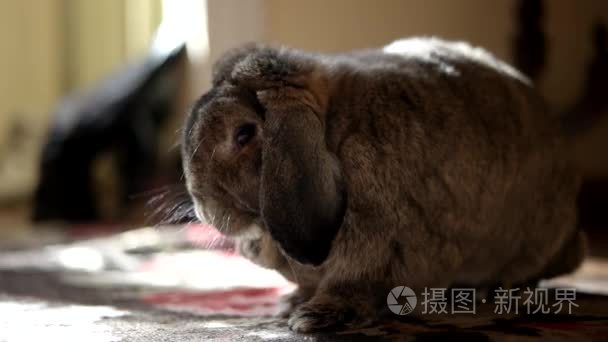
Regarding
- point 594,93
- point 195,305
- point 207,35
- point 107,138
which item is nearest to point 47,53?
point 107,138

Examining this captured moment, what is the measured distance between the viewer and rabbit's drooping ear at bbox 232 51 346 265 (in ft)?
4.24

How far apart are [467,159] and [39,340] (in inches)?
29.9

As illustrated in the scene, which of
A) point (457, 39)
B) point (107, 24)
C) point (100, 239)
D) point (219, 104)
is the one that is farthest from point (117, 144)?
point (219, 104)

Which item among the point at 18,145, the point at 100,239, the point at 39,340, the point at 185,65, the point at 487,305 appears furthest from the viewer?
the point at 18,145

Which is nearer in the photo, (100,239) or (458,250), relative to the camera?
(458,250)

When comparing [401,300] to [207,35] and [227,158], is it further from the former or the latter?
[207,35]

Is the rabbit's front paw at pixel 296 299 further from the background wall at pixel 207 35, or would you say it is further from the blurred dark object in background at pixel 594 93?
the blurred dark object in background at pixel 594 93

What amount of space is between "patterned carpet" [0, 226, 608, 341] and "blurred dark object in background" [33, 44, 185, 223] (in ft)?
3.12

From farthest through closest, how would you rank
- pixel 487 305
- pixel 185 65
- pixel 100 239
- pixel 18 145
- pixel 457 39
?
1. pixel 18 145
2. pixel 185 65
3. pixel 100 239
4. pixel 457 39
5. pixel 487 305

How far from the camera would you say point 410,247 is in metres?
1.41

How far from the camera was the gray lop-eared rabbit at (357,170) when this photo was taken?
1.32m

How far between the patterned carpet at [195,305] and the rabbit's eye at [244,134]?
0.22 metres

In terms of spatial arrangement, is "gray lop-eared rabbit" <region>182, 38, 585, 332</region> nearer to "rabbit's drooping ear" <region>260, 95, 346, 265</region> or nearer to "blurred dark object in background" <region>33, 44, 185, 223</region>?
"rabbit's drooping ear" <region>260, 95, 346, 265</region>

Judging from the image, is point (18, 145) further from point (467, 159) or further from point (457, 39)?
point (467, 159)
